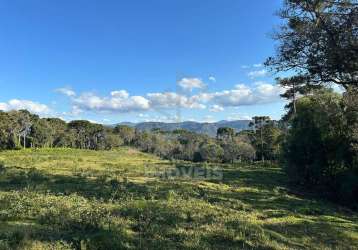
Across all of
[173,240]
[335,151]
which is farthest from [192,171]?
[173,240]

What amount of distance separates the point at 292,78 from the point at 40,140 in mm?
98775

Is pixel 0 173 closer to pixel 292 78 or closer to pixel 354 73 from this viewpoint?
pixel 292 78

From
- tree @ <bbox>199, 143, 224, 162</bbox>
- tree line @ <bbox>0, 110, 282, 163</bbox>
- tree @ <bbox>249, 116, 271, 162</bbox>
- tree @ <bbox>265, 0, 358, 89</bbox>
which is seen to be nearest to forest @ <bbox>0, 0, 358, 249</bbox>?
tree @ <bbox>265, 0, 358, 89</bbox>

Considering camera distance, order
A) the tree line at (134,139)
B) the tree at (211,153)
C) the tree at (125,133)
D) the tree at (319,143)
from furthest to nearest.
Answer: the tree at (125,133), the tree at (211,153), the tree line at (134,139), the tree at (319,143)

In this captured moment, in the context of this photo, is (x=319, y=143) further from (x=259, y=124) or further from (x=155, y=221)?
(x=259, y=124)

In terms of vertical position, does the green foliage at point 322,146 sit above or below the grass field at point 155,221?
above

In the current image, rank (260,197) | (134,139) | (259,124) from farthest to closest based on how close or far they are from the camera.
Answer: (134,139) < (259,124) < (260,197)

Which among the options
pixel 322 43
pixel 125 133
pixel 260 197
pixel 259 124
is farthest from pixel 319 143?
pixel 125 133

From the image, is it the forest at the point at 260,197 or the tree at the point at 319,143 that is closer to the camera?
the forest at the point at 260,197

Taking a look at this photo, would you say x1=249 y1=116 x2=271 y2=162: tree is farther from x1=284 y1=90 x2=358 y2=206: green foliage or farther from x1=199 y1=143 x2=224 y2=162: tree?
x1=284 y1=90 x2=358 y2=206: green foliage

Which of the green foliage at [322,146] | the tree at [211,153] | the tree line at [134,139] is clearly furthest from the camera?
the tree at [211,153]

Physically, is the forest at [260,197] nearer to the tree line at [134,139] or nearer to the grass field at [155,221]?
the grass field at [155,221]

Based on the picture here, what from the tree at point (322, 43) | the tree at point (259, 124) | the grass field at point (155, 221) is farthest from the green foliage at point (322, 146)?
the tree at point (259, 124)

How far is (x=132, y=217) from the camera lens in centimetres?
1319
